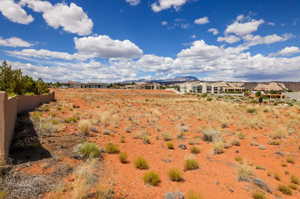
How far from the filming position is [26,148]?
698cm

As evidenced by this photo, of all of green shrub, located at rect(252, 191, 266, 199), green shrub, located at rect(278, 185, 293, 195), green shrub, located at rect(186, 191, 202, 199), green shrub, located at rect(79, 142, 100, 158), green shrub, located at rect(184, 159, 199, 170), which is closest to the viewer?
green shrub, located at rect(186, 191, 202, 199)

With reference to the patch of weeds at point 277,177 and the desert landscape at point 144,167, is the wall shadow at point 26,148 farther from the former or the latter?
the patch of weeds at point 277,177

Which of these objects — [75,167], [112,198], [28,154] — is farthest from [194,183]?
[28,154]

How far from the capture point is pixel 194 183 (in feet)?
18.4

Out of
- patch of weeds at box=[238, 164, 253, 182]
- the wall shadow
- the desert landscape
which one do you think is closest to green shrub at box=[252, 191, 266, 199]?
the desert landscape

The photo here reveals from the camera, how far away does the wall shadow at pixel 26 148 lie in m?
6.11

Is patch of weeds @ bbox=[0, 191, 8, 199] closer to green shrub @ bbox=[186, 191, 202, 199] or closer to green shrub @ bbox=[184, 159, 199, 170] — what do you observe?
green shrub @ bbox=[186, 191, 202, 199]

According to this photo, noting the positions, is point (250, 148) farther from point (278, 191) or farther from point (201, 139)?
point (278, 191)

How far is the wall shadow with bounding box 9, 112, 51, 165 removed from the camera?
6.11 meters

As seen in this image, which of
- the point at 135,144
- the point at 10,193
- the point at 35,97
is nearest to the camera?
the point at 10,193

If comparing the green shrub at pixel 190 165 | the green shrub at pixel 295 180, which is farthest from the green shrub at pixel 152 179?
the green shrub at pixel 295 180

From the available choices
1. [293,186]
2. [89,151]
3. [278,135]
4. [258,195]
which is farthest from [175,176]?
[278,135]

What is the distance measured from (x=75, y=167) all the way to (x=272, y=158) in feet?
30.4

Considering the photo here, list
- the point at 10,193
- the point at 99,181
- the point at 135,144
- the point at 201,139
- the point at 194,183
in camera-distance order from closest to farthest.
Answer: the point at 10,193, the point at 99,181, the point at 194,183, the point at 135,144, the point at 201,139
